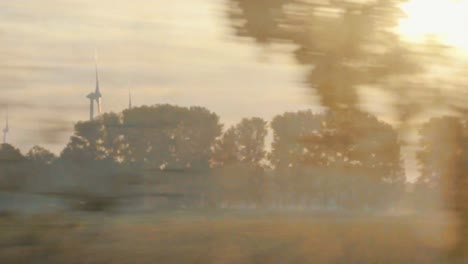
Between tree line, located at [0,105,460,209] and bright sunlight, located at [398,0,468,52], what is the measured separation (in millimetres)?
642

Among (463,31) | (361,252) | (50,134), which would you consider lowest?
(361,252)

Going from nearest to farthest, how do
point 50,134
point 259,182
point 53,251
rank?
point 53,251, point 50,134, point 259,182

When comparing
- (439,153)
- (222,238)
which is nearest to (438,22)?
(439,153)

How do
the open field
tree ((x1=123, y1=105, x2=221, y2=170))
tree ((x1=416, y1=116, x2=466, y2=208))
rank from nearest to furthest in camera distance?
the open field → tree ((x1=123, y1=105, x2=221, y2=170)) → tree ((x1=416, y1=116, x2=466, y2=208))

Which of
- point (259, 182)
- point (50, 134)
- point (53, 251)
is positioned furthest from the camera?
point (259, 182)

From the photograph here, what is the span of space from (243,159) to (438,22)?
6.04 feet

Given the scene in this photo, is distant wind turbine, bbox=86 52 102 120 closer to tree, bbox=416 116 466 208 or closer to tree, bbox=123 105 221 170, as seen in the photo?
tree, bbox=123 105 221 170

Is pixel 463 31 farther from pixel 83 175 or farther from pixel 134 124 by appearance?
pixel 83 175

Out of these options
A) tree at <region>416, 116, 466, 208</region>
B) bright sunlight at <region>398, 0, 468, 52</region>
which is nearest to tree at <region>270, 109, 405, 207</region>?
tree at <region>416, 116, 466, 208</region>

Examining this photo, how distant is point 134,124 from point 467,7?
271 centimetres

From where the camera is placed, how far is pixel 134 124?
22.6 feet

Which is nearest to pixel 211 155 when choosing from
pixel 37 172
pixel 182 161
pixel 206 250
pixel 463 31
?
pixel 182 161

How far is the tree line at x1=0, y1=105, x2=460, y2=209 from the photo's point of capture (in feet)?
21.9

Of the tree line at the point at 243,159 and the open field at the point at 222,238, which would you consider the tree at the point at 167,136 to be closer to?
the tree line at the point at 243,159
